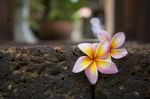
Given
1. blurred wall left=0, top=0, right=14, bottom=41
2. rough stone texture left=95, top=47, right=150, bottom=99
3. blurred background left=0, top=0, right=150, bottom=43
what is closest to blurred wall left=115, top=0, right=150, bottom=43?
blurred background left=0, top=0, right=150, bottom=43

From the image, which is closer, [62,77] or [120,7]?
[62,77]

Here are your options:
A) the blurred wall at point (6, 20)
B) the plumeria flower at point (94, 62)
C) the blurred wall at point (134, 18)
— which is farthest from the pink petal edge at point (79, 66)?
the blurred wall at point (6, 20)

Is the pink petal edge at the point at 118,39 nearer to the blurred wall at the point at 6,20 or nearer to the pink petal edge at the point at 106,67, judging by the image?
the pink petal edge at the point at 106,67

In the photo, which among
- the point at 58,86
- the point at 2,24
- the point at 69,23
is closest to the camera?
the point at 58,86

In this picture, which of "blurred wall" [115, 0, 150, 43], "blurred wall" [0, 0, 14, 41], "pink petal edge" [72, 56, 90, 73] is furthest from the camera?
"blurred wall" [0, 0, 14, 41]

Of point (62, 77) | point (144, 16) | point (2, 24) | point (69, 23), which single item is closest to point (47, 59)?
point (62, 77)

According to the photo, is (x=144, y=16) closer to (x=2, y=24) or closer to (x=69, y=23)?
(x=2, y=24)

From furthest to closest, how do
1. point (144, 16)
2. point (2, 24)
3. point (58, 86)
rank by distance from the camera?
point (2, 24)
point (144, 16)
point (58, 86)

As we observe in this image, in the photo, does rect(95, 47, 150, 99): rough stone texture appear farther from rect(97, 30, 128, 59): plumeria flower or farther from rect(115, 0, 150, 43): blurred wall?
rect(115, 0, 150, 43): blurred wall
